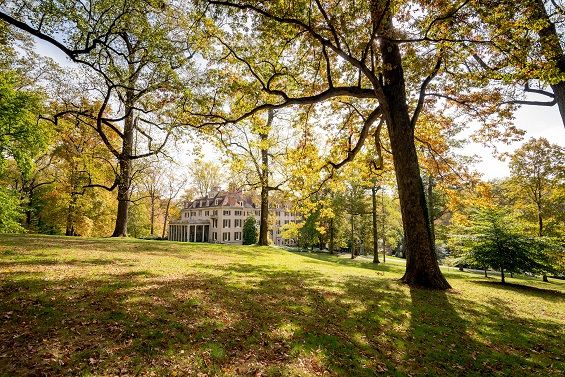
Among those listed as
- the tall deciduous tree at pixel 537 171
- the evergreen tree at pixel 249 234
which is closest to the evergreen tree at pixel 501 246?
the tall deciduous tree at pixel 537 171

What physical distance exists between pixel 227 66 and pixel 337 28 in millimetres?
5383

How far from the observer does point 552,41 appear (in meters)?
8.28

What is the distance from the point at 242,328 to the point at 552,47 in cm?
1149

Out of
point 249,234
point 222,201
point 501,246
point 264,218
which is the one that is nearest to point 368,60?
point 501,246

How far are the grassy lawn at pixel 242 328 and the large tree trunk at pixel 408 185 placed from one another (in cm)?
134

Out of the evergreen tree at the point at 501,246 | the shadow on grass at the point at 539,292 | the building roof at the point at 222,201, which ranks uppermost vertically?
the building roof at the point at 222,201

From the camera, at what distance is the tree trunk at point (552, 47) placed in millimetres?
8188

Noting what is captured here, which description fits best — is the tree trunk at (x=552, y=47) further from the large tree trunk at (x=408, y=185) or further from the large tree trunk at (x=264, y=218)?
the large tree trunk at (x=264, y=218)

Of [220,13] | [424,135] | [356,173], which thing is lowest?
[356,173]

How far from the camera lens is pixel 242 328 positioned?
5.52 m

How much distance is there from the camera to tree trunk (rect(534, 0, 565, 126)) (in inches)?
322

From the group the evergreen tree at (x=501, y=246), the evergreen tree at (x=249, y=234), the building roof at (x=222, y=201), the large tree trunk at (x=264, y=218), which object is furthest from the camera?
the building roof at (x=222, y=201)

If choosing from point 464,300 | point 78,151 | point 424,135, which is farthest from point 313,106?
point 78,151

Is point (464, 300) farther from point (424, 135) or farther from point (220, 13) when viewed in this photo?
point (220, 13)
